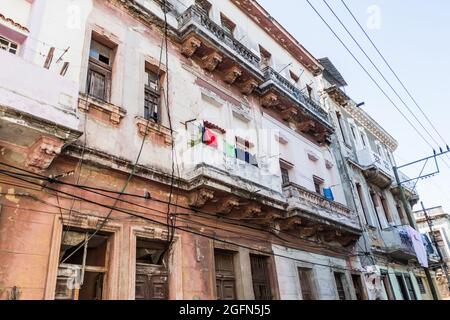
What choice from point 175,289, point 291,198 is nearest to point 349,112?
point 291,198

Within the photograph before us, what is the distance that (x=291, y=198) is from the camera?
10570 mm

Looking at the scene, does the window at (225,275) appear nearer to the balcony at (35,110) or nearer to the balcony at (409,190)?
the balcony at (35,110)

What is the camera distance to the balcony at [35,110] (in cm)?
491

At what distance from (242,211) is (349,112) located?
1378 cm

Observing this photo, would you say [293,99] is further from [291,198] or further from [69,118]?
[69,118]

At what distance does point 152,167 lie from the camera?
738 centimetres

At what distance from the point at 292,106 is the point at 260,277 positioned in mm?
7229

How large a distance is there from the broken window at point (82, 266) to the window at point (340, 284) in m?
8.72

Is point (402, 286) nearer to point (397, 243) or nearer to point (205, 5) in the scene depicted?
point (397, 243)

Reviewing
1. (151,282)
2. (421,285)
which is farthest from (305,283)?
(421,285)

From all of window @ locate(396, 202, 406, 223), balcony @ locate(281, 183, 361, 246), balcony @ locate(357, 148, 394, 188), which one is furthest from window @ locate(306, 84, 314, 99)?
window @ locate(396, 202, 406, 223)

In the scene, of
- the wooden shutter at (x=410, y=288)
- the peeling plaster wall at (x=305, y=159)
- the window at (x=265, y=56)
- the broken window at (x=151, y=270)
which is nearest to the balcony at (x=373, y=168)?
the peeling plaster wall at (x=305, y=159)

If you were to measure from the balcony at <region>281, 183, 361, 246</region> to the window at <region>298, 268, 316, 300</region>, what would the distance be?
1.17m
